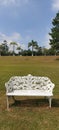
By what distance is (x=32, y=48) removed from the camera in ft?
247

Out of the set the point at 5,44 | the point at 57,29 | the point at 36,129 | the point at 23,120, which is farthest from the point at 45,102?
the point at 5,44

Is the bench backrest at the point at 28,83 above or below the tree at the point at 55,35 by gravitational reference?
below

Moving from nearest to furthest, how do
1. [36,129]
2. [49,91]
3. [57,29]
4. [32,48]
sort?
[36,129], [49,91], [57,29], [32,48]

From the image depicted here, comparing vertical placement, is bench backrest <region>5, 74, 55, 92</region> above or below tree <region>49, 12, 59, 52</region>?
below

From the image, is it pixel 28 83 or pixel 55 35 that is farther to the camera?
pixel 55 35

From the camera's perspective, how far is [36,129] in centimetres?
582

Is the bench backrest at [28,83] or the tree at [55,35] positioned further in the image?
the tree at [55,35]

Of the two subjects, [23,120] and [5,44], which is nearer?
[23,120]

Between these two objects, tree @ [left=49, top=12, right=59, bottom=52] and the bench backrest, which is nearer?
the bench backrest

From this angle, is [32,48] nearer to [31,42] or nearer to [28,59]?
[31,42]

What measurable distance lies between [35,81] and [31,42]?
225 ft

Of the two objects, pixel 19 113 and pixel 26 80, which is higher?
pixel 26 80

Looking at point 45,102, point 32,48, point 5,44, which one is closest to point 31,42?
point 32,48

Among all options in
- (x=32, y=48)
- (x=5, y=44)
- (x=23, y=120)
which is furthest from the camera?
(x=5, y=44)
